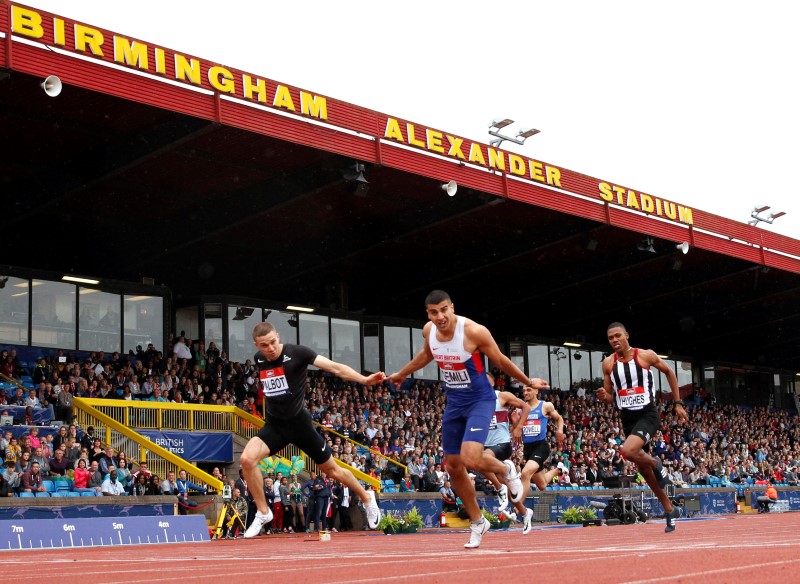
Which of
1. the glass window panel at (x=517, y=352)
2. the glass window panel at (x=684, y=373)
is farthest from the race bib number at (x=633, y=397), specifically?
the glass window panel at (x=684, y=373)

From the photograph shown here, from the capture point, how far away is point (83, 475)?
70.1ft

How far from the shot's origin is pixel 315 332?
126 feet

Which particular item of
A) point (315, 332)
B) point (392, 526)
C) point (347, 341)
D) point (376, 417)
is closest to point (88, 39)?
point (392, 526)

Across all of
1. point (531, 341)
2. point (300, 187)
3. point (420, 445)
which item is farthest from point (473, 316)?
point (300, 187)

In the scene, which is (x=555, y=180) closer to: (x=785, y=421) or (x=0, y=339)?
(x=0, y=339)

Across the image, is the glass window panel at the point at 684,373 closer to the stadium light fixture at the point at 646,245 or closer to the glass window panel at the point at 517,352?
the glass window panel at the point at 517,352

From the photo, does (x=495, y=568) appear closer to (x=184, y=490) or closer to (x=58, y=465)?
(x=58, y=465)

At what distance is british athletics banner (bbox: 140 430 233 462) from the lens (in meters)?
27.0

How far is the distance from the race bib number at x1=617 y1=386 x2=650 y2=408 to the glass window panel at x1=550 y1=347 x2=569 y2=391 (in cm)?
3388

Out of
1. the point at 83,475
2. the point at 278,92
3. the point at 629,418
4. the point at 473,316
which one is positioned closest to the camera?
the point at 629,418

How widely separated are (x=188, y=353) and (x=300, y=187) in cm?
771

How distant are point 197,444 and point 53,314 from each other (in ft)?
22.9

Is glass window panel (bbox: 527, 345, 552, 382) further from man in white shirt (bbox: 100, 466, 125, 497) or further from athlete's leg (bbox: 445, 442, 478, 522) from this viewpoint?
athlete's leg (bbox: 445, 442, 478, 522)

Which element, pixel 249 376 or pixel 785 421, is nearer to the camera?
pixel 249 376
